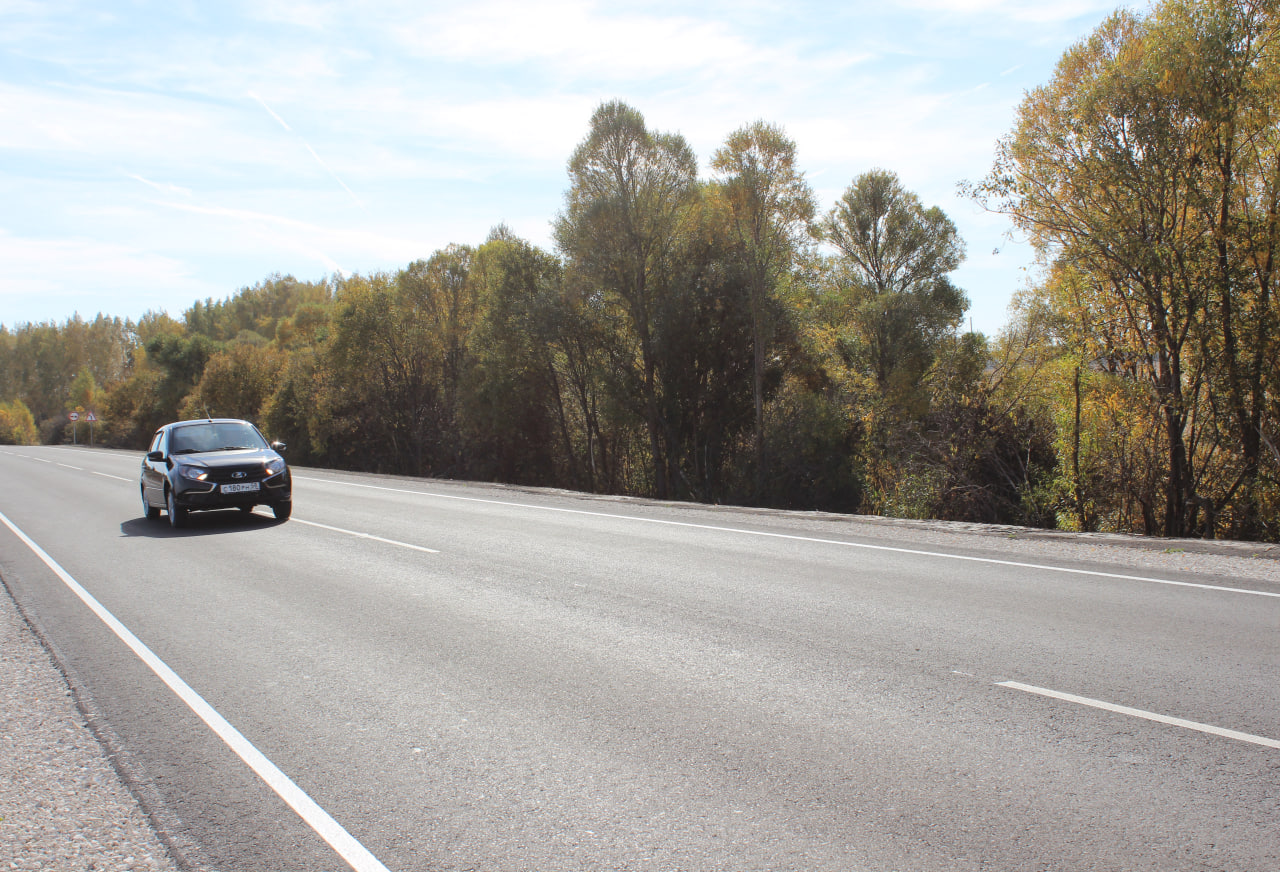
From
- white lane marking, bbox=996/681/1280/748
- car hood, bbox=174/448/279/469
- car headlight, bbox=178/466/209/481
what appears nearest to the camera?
white lane marking, bbox=996/681/1280/748

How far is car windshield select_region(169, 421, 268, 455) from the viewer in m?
14.3

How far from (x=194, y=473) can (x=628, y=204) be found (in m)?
20.9

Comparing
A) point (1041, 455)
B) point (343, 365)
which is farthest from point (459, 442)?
point (1041, 455)

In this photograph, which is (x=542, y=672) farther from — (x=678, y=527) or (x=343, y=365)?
(x=343, y=365)

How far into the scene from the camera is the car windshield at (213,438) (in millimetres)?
14328

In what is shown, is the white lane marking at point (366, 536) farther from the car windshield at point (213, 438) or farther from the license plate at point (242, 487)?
the car windshield at point (213, 438)

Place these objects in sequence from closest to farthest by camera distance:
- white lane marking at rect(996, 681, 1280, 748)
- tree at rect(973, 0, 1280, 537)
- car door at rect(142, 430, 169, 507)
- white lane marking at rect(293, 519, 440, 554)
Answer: white lane marking at rect(996, 681, 1280, 748), white lane marking at rect(293, 519, 440, 554), tree at rect(973, 0, 1280, 537), car door at rect(142, 430, 169, 507)

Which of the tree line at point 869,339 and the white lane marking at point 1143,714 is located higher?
the tree line at point 869,339

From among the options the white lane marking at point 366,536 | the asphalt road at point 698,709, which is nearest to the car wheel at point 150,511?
the white lane marking at point 366,536

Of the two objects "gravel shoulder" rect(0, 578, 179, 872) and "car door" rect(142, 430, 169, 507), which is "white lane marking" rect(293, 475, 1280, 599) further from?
"gravel shoulder" rect(0, 578, 179, 872)

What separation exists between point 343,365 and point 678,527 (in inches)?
1511

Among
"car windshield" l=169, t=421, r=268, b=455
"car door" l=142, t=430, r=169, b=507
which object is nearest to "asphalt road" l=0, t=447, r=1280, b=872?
"car door" l=142, t=430, r=169, b=507

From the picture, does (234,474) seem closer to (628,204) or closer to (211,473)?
(211,473)

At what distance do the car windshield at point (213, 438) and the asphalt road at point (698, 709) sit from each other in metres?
4.78
